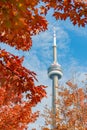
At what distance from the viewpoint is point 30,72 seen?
5867mm

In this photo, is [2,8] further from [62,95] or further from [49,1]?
[62,95]

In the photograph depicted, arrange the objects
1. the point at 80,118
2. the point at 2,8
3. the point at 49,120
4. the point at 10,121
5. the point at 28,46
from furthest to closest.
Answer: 1. the point at 49,120
2. the point at 80,118
3. the point at 10,121
4. the point at 28,46
5. the point at 2,8

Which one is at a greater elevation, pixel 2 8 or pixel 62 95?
pixel 62 95

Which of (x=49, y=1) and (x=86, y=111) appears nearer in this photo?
(x=49, y=1)

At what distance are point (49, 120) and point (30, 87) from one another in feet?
60.4

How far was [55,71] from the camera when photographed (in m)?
135

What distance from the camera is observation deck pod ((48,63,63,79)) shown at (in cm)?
13512

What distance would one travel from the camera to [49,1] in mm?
6582

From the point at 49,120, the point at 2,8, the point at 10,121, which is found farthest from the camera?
the point at 49,120

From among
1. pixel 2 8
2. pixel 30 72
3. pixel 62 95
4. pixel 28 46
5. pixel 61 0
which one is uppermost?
pixel 62 95

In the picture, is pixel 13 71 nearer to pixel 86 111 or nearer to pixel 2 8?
pixel 2 8

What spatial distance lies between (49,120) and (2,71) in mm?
18506

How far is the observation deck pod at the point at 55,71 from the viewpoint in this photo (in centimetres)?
13512

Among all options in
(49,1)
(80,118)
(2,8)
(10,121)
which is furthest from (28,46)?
(80,118)
